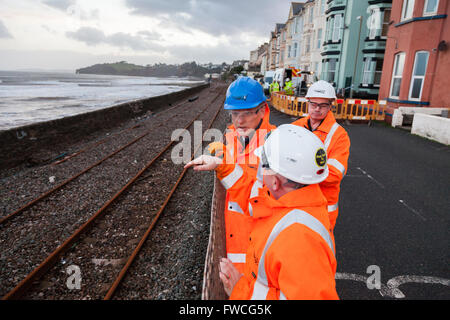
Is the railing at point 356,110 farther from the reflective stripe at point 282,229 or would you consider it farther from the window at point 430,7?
the reflective stripe at point 282,229

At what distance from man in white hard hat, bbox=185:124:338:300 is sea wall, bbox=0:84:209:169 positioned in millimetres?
9816

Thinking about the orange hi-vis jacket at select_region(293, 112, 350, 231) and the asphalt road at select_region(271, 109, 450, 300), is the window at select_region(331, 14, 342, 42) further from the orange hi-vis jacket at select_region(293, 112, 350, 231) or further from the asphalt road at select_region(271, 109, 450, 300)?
the orange hi-vis jacket at select_region(293, 112, 350, 231)

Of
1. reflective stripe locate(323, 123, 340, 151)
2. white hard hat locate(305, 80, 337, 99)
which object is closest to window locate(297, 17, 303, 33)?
white hard hat locate(305, 80, 337, 99)

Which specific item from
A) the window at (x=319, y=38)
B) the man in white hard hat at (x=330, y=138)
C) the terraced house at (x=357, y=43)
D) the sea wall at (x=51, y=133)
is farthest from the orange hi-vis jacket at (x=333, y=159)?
the window at (x=319, y=38)

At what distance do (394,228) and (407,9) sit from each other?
15378mm

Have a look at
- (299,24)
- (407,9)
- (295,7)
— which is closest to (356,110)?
→ (407,9)

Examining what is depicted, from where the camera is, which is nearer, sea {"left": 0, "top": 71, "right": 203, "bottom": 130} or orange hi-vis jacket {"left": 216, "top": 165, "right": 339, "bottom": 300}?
orange hi-vis jacket {"left": 216, "top": 165, "right": 339, "bottom": 300}

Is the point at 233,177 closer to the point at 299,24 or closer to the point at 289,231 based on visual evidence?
the point at 289,231

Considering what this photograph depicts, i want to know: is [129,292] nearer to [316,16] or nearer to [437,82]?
[437,82]

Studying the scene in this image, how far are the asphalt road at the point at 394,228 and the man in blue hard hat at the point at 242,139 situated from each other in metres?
1.73

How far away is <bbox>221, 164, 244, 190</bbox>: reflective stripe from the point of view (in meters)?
2.24

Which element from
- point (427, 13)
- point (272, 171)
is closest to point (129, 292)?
point (272, 171)

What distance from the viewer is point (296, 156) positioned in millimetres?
1616

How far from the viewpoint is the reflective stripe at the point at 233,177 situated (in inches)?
88.0
